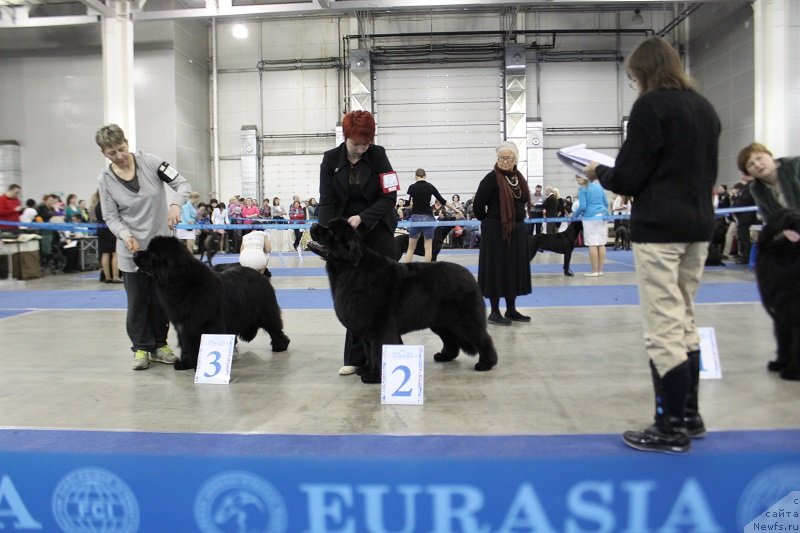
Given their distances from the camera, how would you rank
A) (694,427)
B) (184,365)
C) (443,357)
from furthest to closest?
(443,357)
(184,365)
(694,427)

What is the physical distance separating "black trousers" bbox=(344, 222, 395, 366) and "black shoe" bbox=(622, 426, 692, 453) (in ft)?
6.11

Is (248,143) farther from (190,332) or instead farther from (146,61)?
(190,332)

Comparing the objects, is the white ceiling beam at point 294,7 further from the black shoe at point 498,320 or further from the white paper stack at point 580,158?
the white paper stack at point 580,158

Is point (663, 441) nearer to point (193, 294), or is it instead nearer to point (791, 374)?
point (791, 374)

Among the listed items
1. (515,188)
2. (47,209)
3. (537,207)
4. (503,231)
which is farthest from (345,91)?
(503,231)

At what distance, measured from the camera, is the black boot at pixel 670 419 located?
2.38 m

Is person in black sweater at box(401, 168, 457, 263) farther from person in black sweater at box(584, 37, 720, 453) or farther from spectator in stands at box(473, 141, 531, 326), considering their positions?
person in black sweater at box(584, 37, 720, 453)

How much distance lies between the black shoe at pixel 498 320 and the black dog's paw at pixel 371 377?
2.32 metres

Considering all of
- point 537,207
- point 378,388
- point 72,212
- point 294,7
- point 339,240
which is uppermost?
point 294,7

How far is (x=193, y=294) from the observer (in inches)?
156

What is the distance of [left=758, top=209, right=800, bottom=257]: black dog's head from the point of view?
3.32m

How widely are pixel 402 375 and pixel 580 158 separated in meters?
1.51

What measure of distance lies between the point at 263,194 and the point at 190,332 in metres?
17.4

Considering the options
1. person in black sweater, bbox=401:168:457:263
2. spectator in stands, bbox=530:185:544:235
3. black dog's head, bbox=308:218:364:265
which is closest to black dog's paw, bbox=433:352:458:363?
black dog's head, bbox=308:218:364:265
